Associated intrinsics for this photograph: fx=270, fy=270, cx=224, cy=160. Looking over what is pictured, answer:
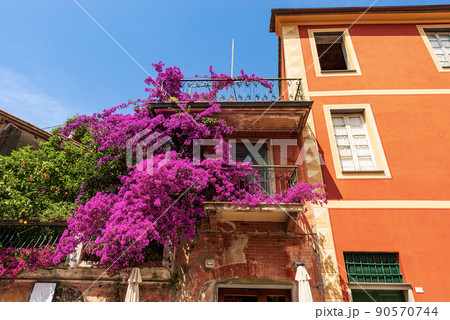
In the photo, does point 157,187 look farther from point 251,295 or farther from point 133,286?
point 251,295

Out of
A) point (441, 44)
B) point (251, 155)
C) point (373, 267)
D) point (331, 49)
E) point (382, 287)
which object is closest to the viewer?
point (382, 287)

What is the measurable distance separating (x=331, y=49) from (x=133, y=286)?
10.3m

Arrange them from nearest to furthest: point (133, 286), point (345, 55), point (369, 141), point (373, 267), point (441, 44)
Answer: point (133, 286) < point (373, 267) < point (369, 141) < point (441, 44) < point (345, 55)

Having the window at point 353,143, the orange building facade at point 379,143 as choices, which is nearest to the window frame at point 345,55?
the orange building facade at point 379,143

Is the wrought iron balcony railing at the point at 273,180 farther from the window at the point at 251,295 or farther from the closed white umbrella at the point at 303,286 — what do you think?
the window at the point at 251,295

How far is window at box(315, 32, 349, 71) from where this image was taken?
9570mm

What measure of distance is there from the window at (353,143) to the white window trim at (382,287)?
279 cm

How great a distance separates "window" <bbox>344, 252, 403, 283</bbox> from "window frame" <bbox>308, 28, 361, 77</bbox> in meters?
5.46

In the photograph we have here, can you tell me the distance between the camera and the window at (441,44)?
8.73m

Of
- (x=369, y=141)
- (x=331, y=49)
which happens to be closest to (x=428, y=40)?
(x=331, y=49)

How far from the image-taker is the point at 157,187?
550cm

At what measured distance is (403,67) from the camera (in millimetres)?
8500

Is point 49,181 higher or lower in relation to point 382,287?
higher

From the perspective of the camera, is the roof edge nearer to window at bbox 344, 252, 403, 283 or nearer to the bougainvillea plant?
the bougainvillea plant
